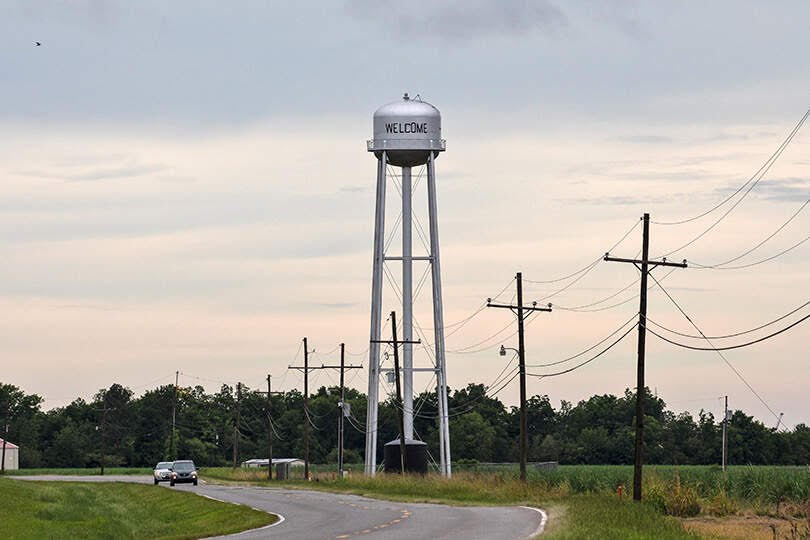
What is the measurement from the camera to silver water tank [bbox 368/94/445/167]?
76.3m

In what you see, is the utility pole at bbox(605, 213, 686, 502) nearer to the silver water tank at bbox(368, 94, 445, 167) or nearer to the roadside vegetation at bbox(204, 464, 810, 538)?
the roadside vegetation at bbox(204, 464, 810, 538)

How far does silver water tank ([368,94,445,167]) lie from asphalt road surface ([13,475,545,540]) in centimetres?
2471

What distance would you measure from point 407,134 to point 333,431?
3522 inches

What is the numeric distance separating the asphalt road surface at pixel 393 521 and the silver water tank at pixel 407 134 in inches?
973

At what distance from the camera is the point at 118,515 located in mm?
60062

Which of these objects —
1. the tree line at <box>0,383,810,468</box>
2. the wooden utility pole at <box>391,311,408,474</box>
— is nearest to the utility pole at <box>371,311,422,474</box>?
the wooden utility pole at <box>391,311,408,474</box>

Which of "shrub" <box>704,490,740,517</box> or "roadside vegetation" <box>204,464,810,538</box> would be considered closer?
"roadside vegetation" <box>204,464,810,538</box>

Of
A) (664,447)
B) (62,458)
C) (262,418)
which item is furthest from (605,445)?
(62,458)

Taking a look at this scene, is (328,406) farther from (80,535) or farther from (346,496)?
(80,535)

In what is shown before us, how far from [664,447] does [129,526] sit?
92.9 meters

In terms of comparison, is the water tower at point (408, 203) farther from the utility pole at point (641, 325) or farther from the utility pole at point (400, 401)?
the utility pole at point (641, 325)

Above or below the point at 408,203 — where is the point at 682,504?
below

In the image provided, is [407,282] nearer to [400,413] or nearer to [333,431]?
[400,413]

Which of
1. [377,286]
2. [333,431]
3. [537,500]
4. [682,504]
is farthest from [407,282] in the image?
[333,431]
